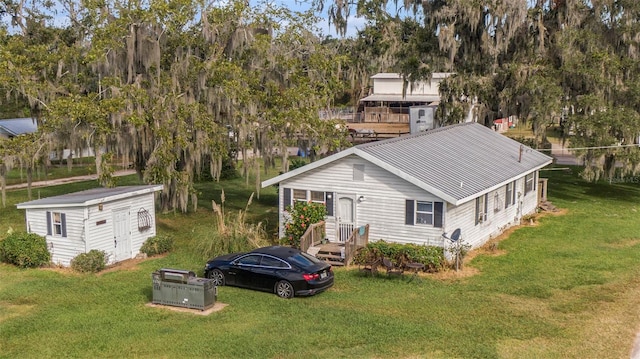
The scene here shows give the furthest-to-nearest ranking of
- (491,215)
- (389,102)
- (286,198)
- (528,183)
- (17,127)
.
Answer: (389,102), (17,127), (528,183), (491,215), (286,198)

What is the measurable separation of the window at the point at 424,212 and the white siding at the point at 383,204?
20 centimetres

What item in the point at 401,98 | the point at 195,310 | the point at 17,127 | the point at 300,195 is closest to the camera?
the point at 195,310

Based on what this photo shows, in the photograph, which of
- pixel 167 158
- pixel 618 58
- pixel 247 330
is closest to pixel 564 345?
pixel 247 330

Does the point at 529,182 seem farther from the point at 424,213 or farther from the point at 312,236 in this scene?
the point at 312,236

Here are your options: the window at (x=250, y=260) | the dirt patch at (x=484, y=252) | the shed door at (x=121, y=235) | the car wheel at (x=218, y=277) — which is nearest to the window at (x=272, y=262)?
the window at (x=250, y=260)

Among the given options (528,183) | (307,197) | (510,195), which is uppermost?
(307,197)

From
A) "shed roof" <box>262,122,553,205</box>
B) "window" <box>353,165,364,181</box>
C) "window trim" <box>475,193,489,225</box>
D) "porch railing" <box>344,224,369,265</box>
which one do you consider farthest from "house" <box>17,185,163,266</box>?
"window trim" <box>475,193,489,225</box>

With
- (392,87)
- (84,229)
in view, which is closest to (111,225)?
(84,229)

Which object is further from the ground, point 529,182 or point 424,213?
point 529,182

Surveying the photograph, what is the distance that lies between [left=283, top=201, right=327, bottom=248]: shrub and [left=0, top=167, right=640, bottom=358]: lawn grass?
10.2 ft

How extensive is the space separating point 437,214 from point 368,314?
241 inches

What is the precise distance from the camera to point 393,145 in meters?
25.1

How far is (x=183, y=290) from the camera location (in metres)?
17.5

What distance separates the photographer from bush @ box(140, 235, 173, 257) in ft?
79.3
